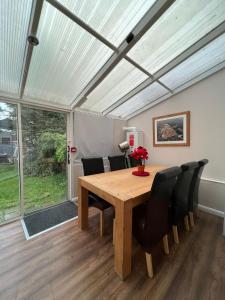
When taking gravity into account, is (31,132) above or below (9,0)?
below

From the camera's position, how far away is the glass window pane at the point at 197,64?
1.88 m

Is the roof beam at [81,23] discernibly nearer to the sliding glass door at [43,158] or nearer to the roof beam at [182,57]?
the roof beam at [182,57]

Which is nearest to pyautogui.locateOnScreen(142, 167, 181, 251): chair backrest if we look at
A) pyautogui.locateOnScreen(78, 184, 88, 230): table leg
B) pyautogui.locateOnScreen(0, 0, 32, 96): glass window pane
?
pyautogui.locateOnScreen(78, 184, 88, 230): table leg

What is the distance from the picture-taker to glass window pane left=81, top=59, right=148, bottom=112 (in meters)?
2.05

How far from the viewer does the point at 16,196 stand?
7.70ft

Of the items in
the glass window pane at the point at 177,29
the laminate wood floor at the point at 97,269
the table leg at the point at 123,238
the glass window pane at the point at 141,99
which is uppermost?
the glass window pane at the point at 177,29

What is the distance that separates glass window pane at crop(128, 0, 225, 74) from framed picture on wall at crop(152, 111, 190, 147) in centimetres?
119

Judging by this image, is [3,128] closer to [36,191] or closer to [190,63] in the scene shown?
[36,191]

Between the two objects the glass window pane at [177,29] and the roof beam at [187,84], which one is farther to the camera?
the roof beam at [187,84]

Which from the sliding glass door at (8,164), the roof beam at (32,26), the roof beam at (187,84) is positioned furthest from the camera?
the roof beam at (187,84)

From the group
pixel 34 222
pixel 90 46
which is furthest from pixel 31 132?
pixel 90 46

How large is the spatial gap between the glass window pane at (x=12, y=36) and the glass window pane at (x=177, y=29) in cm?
113

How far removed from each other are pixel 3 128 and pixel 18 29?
1390 millimetres

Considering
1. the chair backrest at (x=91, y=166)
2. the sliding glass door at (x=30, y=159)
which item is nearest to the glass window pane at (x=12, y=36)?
the sliding glass door at (x=30, y=159)
